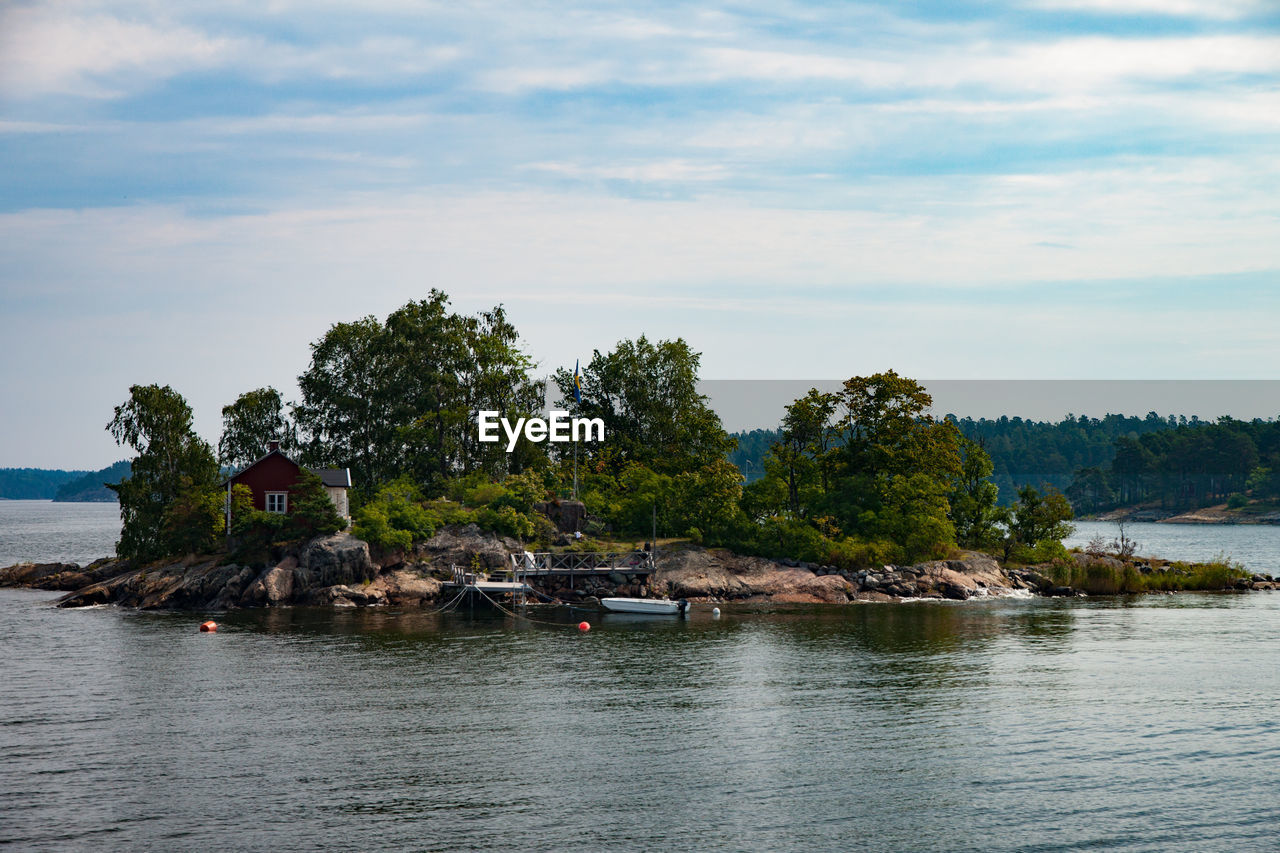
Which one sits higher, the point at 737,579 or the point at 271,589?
the point at 271,589

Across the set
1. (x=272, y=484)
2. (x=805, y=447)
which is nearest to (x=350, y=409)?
(x=272, y=484)

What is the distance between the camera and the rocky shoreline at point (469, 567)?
239ft

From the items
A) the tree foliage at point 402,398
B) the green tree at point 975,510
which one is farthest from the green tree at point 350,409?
the green tree at point 975,510

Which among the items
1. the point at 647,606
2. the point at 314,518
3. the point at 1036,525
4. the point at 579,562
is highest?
the point at 314,518

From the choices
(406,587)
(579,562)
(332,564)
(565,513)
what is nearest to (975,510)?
(565,513)

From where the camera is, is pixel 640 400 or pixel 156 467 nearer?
pixel 156 467

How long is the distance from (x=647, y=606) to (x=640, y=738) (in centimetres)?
3324

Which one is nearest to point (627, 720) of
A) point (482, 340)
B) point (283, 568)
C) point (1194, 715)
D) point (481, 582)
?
point (1194, 715)

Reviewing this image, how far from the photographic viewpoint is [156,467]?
80.1 metres

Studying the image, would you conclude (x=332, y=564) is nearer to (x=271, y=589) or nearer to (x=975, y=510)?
(x=271, y=589)

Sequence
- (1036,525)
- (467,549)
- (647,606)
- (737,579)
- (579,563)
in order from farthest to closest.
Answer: (1036,525) < (579,563) < (737,579) < (467,549) < (647,606)

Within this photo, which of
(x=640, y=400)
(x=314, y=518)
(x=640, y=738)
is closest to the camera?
(x=640, y=738)

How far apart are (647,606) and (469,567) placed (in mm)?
14714

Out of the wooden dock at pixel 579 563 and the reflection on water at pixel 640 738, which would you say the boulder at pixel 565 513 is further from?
the reflection on water at pixel 640 738
